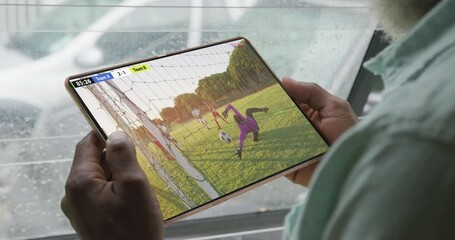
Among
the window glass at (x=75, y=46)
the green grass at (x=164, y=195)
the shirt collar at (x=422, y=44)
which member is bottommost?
the shirt collar at (x=422, y=44)

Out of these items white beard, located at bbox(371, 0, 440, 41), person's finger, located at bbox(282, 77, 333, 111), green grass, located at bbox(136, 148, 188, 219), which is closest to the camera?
white beard, located at bbox(371, 0, 440, 41)

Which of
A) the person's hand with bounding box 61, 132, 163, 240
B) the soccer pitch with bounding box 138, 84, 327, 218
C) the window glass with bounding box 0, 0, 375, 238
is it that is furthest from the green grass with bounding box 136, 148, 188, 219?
the window glass with bounding box 0, 0, 375, 238

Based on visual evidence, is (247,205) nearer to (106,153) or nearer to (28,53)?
(28,53)

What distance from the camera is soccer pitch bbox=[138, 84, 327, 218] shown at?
0.95m

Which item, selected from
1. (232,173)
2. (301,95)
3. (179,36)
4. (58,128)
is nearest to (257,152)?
(232,173)

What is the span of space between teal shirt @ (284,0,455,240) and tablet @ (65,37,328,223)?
45cm

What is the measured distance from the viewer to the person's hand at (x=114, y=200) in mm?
763

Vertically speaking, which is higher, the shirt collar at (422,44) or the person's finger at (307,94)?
the person's finger at (307,94)

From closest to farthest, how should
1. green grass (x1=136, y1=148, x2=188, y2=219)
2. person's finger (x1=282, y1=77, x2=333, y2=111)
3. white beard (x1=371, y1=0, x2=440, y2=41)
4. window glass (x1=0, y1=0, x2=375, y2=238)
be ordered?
white beard (x1=371, y1=0, x2=440, y2=41), green grass (x1=136, y1=148, x2=188, y2=219), person's finger (x1=282, y1=77, x2=333, y2=111), window glass (x1=0, y1=0, x2=375, y2=238)

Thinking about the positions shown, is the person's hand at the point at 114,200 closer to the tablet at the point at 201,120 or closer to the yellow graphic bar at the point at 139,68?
the tablet at the point at 201,120

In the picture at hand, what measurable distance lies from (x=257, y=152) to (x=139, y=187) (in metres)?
0.31

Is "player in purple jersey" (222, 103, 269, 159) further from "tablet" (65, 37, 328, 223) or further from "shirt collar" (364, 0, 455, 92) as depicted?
"shirt collar" (364, 0, 455, 92)

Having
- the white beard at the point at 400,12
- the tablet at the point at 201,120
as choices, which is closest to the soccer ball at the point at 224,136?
→ the tablet at the point at 201,120

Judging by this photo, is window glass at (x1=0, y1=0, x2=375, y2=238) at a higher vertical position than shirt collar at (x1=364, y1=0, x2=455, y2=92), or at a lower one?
higher
